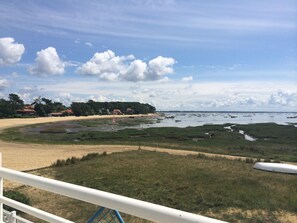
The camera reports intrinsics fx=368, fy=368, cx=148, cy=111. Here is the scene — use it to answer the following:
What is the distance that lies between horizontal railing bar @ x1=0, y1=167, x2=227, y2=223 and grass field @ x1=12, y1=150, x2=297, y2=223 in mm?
5993

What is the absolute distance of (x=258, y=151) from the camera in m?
30.7

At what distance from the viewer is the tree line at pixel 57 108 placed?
330ft

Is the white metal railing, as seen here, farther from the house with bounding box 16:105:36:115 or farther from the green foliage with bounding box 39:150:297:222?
the house with bounding box 16:105:36:115

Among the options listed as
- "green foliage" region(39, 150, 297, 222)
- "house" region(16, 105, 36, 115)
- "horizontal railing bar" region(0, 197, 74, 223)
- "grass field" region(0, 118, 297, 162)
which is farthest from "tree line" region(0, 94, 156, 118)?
"horizontal railing bar" region(0, 197, 74, 223)

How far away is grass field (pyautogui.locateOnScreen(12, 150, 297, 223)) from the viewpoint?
869 cm

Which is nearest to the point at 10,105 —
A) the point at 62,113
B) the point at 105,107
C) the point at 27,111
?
the point at 27,111

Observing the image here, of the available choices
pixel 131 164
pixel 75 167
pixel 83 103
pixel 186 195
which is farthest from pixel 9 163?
pixel 83 103

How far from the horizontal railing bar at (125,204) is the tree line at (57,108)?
324 feet

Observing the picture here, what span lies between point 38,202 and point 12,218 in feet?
23.8

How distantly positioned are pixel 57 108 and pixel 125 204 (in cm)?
12728

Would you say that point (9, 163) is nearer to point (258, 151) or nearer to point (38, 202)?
point (38, 202)

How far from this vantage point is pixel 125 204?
176 cm

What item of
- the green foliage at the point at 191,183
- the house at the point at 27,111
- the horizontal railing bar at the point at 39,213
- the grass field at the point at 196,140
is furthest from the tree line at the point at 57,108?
the horizontal railing bar at the point at 39,213

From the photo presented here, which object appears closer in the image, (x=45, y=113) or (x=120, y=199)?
(x=120, y=199)
